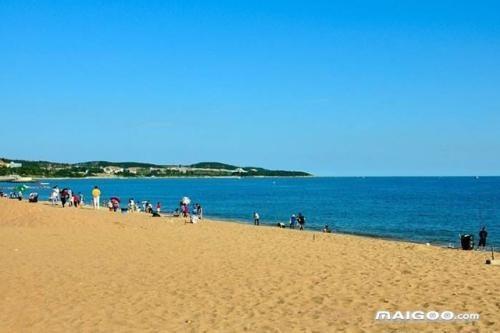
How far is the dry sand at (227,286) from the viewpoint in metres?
9.91

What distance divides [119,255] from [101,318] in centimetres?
790

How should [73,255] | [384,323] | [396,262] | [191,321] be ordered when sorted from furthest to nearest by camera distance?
[73,255]
[396,262]
[191,321]
[384,323]

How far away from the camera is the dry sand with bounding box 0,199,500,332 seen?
991 cm

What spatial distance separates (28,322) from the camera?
1021 centimetres

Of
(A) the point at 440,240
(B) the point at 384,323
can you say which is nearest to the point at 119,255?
(B) the point at 384,323

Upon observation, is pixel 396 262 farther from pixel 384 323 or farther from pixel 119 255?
pixel 119 255

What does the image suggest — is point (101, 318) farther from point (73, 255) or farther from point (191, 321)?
point (73, 255)

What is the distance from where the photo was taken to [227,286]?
13039 millimetres

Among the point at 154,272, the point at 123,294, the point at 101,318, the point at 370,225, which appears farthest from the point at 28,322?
the point at 370,225

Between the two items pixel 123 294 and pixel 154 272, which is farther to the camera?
pixel 154 272

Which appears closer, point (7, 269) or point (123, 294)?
point (123, 294)

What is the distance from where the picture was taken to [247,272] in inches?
588

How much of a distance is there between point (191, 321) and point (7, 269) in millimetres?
7642

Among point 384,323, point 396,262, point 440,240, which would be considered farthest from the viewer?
point 440,240
